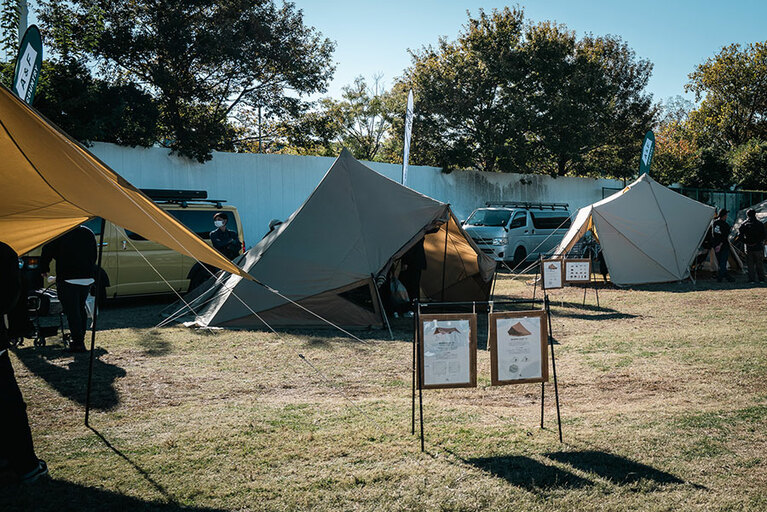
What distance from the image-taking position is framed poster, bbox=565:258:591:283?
12000 millimetres

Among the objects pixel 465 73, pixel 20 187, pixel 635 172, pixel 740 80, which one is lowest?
pixel 20 187

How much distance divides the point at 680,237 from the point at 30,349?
15.5 m

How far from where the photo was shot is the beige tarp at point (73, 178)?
4465mm

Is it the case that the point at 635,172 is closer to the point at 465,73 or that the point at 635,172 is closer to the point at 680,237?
the point at 465,73

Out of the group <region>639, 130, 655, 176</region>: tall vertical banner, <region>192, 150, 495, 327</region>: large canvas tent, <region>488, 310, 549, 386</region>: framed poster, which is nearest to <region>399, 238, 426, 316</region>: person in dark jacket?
<region>192, 150, 495, 327</region>: large canvas tent

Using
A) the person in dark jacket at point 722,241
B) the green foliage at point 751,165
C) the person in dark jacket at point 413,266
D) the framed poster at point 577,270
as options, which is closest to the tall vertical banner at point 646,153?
the person in dark jacket at point 722,241

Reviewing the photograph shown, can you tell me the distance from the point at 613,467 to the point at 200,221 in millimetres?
10585

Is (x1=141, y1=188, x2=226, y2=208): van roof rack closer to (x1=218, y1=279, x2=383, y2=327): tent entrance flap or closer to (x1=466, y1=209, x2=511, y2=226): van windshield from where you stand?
(x1=218, y1=279, x2=383, y2=327): tent entrance flap

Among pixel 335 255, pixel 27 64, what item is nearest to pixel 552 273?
pixel 335 255

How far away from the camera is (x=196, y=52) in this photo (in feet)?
60.7

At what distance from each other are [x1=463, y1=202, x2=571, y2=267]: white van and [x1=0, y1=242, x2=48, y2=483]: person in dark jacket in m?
16.0

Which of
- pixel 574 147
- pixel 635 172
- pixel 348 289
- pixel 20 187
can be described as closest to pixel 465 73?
pixel 574 147

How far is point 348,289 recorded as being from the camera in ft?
31.6

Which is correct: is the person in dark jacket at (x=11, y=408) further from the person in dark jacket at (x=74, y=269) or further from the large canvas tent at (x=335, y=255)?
the large canvas tent at (x=335, y=255)
